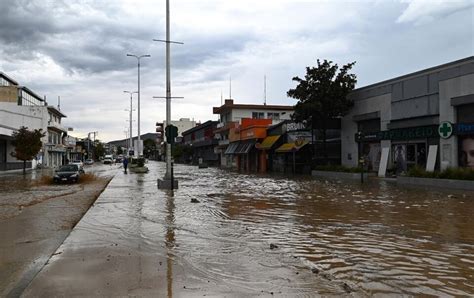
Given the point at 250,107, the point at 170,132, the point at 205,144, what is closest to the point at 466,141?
the point at 170,132

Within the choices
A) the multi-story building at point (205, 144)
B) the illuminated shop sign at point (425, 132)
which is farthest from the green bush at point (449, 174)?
the multi-story building at point (205, 144)

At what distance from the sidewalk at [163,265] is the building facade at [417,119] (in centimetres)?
2002

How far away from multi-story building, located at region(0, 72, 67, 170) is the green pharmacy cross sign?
43.3 meters

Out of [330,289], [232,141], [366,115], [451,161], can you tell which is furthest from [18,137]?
[330,289]

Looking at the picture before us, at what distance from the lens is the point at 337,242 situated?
948cm

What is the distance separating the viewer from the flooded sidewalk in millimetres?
6262

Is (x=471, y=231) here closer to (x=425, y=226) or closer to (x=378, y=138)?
(x=425, y=226)

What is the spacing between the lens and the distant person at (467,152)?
2638 cm

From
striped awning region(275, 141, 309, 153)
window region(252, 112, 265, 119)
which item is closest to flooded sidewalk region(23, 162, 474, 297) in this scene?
striped awning region(275, 141, 309, 153)

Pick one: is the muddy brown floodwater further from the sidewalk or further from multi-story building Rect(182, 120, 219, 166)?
multi-story building Rect(182, 120, 219, 166)

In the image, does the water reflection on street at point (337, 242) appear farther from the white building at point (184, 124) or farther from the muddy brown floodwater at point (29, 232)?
the white building at point (184, 124)

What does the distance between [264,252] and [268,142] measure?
4298cm

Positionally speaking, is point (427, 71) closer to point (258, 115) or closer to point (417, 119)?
point (417, 119)

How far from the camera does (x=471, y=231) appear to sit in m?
10.7
